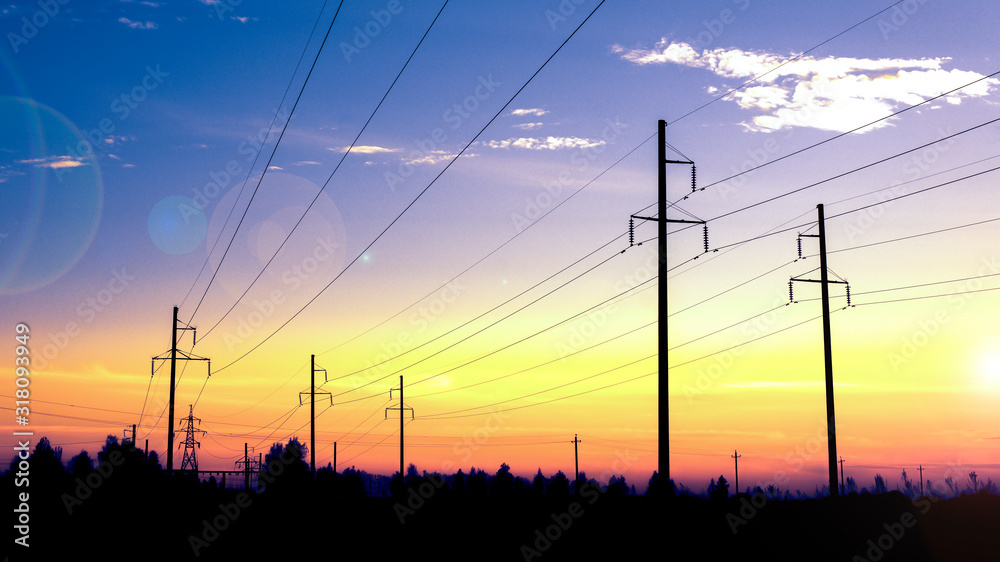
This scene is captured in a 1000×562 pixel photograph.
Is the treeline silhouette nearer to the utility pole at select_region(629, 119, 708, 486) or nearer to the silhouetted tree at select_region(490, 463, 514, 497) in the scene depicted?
the utility pole at select_region(629, 119, 708, 486)

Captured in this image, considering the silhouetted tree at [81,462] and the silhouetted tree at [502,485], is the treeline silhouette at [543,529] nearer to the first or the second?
the silhouetted tree at [502,485]

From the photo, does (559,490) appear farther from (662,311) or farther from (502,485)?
(502,485)

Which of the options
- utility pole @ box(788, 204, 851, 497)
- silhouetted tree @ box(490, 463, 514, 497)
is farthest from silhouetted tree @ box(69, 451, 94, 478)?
utility pole @ box(788, 204, 851, 497)

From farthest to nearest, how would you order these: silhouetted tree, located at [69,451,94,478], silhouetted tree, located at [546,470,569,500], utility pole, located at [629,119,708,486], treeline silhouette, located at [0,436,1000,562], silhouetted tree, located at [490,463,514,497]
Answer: silhouetted tree, located at [69,451,94,478], silhouetted tree, located at [490,463,514,497], silhouetted tree, located at [546,470,569,500], treeline silhouette, located at [0,436,1000,562], utility pole, located at [629,119,708,486]

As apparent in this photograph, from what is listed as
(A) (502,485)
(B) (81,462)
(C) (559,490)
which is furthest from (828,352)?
(B) (81,462)

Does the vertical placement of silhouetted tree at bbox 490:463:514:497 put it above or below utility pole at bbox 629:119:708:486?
below

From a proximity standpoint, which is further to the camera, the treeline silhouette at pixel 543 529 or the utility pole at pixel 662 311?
the treeline silhouette at pixel 543 529

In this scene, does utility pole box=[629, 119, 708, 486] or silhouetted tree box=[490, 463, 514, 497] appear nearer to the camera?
utility pole box=[629, 119, 708, 486]

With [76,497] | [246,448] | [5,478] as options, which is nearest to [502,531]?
[76,497]

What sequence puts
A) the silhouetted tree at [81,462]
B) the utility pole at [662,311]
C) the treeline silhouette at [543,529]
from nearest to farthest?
1. the utility pole at [662,311]
2. the treeline silhouette at [543,529]
3. the silhouetted tree at [81,462]

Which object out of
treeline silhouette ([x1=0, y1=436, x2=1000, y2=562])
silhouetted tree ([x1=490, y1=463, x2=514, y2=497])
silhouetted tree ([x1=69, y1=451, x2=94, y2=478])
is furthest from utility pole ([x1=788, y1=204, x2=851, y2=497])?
silhouetted tree ([x1=69, y1=451, x2=94, y2=478])

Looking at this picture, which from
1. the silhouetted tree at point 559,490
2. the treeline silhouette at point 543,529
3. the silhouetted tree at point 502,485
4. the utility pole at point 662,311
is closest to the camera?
the utility pole at point 662,311


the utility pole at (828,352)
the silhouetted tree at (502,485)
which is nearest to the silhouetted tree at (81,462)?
the silhouetted tree at (502,485)

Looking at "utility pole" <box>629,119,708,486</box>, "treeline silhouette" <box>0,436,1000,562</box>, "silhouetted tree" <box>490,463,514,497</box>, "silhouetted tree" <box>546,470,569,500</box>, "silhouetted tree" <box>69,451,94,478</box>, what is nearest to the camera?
"utility pole" <box>629,119,708,486</box>
